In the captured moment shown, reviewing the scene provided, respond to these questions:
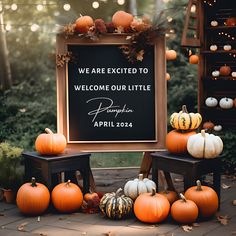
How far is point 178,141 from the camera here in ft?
16.5

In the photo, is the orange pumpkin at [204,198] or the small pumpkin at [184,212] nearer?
the small pumpkin at [184,212]

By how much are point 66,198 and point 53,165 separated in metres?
0.33

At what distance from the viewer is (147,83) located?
5660mm

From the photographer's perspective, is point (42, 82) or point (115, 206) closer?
point (115, 206)

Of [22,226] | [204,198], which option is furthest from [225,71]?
[22,226]

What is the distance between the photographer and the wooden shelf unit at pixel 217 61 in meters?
8.27

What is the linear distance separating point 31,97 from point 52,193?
334 inches

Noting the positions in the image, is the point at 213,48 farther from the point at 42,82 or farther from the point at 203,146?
the point at 42,82

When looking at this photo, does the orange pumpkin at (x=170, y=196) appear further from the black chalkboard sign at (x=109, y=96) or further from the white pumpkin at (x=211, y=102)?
the white pumpkin at (x=211, y=102)

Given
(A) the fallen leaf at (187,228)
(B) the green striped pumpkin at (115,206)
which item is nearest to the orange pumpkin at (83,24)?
(B) the green striped pumpkin at (115,206)

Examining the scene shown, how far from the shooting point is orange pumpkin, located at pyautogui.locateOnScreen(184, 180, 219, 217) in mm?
4668

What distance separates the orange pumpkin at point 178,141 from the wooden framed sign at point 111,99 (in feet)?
1.80

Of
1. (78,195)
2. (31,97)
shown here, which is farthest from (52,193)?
(31,97)

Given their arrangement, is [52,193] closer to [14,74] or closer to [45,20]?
[14,74]
